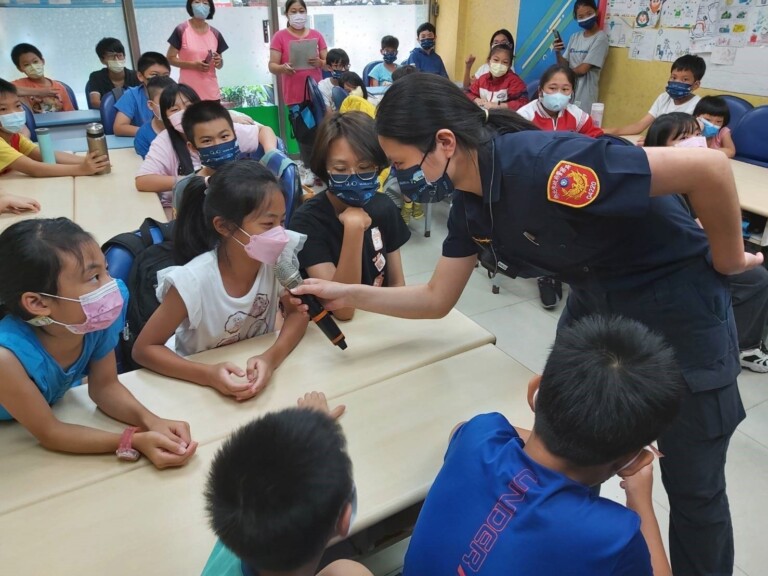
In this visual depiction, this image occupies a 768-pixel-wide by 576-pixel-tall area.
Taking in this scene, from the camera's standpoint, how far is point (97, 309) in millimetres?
1187

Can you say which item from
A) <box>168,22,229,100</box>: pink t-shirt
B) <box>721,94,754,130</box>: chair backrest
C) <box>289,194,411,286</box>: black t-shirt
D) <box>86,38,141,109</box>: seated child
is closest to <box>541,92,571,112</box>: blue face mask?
<box>721,94,754,130</box>: chair backrest

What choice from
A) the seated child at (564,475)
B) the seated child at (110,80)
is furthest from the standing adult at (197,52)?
the seated child at (564,475)

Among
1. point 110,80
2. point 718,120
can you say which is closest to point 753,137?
point 718,120

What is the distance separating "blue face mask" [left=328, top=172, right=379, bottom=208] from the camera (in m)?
1.76

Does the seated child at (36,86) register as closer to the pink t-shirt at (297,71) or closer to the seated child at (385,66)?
the pink t-shirt at (297,71)

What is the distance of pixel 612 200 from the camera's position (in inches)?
40.8

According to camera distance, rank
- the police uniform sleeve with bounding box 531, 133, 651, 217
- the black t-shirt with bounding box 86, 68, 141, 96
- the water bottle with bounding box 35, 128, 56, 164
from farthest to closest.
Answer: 1. the black t-shirt with bounding box 86, 68, 141, 96
2. the water bottle with bounding box 35, 128, 56, 164
3. the police uniform sleeve with bounding box 531, 133, 651, 217

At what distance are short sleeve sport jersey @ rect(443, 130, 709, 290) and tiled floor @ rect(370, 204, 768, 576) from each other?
0.81 ft

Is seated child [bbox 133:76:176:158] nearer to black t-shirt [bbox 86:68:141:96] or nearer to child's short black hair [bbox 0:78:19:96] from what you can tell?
child's short black hair [bbox 0:78:19:96]

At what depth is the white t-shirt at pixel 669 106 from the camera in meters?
3.77

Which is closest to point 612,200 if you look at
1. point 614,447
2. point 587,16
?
point 614,447

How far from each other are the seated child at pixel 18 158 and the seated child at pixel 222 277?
72.7 inches

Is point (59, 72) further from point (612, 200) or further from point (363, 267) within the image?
point (612, 200)

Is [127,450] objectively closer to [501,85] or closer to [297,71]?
[501,85]
